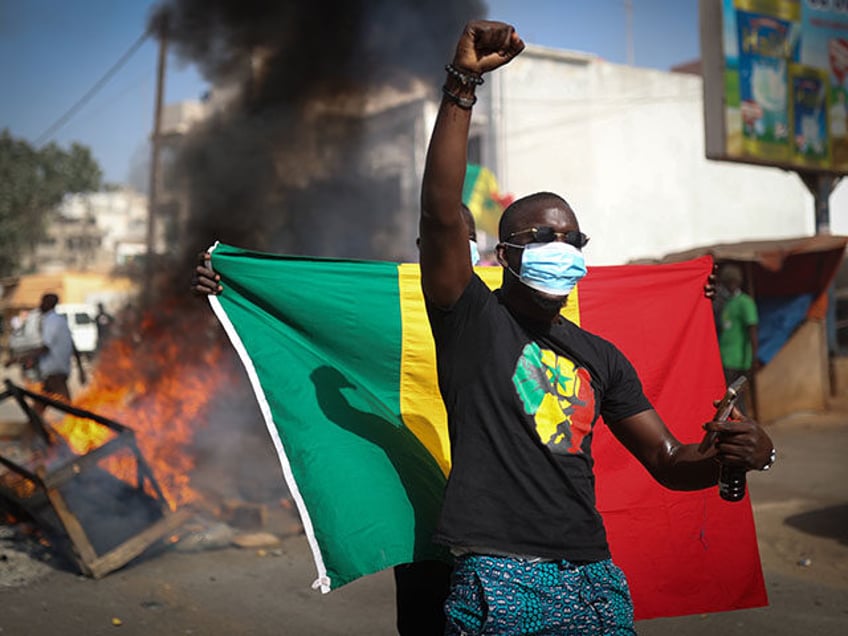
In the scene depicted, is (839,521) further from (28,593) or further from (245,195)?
(245,195)

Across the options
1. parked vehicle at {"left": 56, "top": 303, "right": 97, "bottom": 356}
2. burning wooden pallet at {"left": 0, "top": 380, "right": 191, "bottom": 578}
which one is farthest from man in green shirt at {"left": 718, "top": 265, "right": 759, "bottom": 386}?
parked vehicle at {"left": 56, "top": 303, "right": 97, "bottom": 356}

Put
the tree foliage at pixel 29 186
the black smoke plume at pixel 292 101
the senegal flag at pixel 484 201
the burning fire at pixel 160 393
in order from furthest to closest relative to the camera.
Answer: the tree foliage at pixel 29 186, the senegal flag at pixel 484 201, the black smoke plume at pixel 292 101, the burning fire at pixel 160 393

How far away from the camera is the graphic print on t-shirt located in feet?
6.79

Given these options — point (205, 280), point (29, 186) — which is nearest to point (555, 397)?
point (205, 280)

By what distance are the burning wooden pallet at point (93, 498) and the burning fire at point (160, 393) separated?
0.35 ft

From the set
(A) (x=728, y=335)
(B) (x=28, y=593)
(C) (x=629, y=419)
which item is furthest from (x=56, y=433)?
(A) (x=728, y=335)

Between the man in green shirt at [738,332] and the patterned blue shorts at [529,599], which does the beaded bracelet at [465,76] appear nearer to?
the patterned blue shorts at [529,599]

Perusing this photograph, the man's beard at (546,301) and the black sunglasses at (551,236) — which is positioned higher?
the black sunglasses at (551,236)

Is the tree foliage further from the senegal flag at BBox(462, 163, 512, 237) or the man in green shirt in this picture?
the man in green shirt


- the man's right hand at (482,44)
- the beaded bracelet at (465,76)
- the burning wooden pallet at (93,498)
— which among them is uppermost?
the man's right hand at (482,44)

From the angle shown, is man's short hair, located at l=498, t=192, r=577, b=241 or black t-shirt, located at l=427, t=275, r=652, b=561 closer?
Result: black t-shirt, located at l=427, t=275, r=652, b=561

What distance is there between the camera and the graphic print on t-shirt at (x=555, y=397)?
2070 millimetres

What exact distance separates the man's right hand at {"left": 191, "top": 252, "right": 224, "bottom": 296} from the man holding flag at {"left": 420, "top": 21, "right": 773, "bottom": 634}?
1.23m

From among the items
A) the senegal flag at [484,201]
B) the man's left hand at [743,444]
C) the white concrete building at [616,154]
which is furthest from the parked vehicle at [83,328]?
the man's left hand at [743,444]
